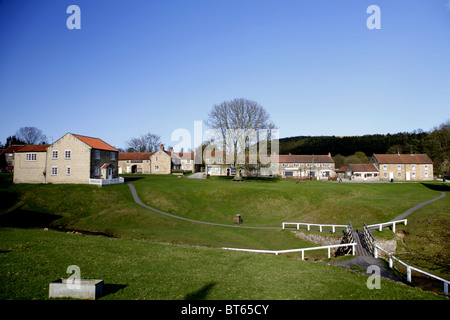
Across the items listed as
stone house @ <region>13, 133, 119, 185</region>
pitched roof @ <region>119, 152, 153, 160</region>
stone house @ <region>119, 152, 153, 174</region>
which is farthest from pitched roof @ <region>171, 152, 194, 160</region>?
stone house @ <region>13, 133, 119, 185</region>

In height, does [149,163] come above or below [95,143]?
below

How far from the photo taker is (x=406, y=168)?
280ft

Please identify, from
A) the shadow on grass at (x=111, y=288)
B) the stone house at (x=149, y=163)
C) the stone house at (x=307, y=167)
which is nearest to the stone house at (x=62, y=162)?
the stone house at (x=149, y=163)

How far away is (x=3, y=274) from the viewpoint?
38.9ft

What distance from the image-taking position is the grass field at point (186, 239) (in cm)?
1175

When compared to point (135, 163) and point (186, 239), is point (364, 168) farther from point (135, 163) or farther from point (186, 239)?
point (186, 239)

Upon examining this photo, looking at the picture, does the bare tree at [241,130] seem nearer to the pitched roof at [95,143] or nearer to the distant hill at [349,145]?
the pitched roof at [95,143]

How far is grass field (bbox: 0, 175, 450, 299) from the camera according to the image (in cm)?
1175

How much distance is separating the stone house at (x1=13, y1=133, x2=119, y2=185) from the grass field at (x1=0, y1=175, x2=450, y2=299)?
3608mm

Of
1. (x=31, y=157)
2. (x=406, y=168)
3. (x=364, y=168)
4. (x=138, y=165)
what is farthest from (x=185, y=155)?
(x=406, y=168)

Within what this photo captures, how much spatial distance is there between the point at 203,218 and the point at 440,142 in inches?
3486

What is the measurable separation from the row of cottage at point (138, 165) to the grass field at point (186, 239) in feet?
14.2

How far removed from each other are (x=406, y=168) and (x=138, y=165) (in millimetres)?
84788

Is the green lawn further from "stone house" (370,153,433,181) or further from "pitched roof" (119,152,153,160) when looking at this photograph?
"stone house" (370,153,433,181)
